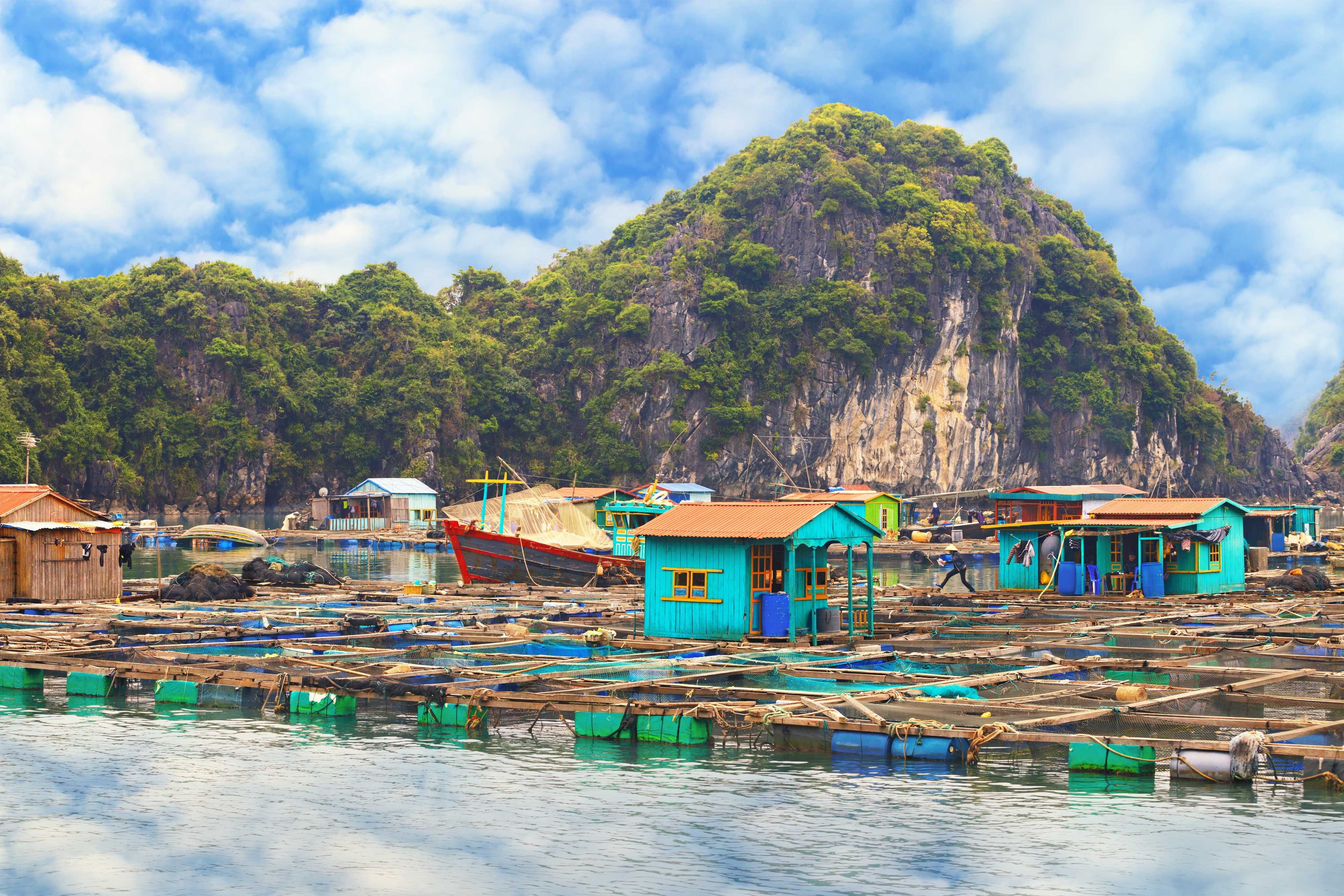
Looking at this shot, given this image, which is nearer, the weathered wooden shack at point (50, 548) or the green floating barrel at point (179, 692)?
the green floating barrel at point (179, 692)

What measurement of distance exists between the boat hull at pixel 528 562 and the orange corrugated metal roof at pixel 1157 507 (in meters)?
15.8

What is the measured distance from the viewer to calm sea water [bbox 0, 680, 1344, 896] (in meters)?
11.3

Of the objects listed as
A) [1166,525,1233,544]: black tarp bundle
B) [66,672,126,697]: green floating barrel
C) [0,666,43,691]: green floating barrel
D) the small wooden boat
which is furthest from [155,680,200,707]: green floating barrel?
the small wooden boat

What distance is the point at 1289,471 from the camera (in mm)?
138625

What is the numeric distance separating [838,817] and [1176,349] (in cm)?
12864

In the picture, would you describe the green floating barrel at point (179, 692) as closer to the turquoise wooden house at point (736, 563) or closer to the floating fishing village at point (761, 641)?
the floating fishing village at point (761, 641)

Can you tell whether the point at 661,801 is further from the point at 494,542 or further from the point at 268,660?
the point at 494,542

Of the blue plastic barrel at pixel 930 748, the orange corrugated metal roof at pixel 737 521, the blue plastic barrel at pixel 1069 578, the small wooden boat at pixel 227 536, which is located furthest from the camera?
the small wooden boat at pixel 227 536

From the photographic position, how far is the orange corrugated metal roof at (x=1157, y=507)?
35156 millimetres

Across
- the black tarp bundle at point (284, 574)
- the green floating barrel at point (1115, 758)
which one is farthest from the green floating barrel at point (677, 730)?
the black tarp bundle at point (284, 574)

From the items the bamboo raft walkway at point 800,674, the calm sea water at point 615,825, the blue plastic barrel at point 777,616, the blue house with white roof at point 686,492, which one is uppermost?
the blue house with white roof at point 686,492

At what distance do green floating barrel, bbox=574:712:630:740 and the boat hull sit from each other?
84.4ft

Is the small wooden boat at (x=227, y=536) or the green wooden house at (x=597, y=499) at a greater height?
the green wooden house at (x=597, y=499)

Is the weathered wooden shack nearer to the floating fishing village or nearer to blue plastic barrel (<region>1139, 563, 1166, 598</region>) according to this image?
the floating fishing village
